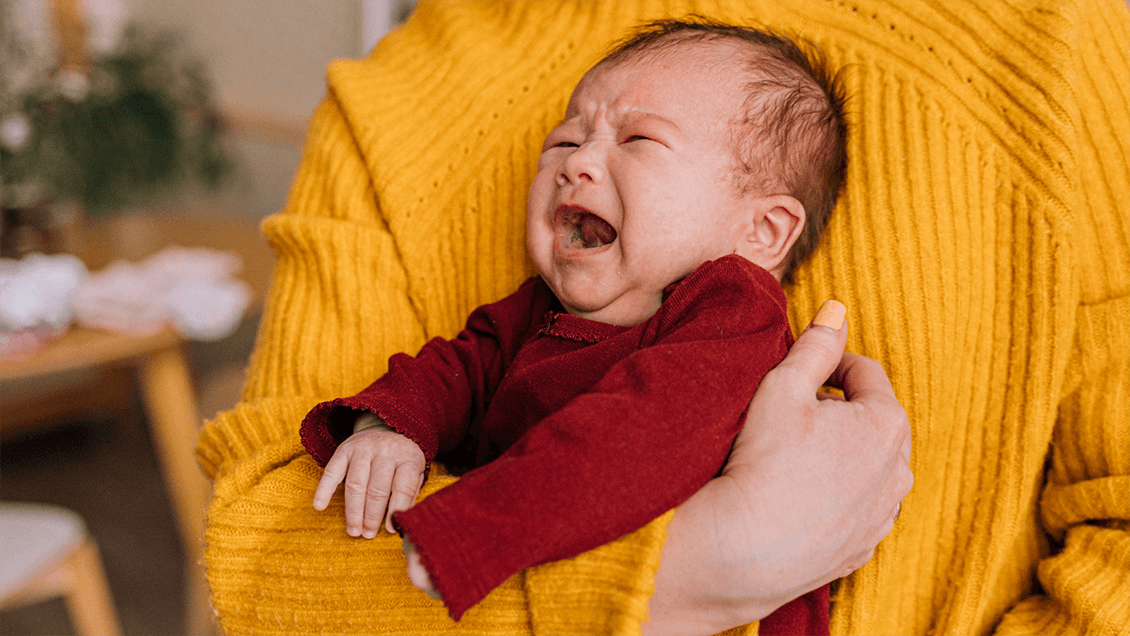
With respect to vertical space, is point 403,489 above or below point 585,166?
below

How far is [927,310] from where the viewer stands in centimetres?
87

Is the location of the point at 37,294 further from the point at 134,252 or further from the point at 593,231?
the point at 593,231

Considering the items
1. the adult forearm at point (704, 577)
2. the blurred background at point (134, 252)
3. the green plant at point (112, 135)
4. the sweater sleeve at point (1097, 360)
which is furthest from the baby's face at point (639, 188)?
the green plant at point (112, 135)

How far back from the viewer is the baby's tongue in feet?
3.01

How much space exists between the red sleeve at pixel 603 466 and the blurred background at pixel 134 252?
958 mm

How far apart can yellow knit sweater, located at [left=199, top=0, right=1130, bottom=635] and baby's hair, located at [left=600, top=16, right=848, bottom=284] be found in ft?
0.09

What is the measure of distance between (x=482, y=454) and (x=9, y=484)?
291 centimetres

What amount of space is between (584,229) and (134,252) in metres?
2.54

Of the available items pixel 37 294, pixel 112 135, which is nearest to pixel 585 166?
pixel 37 294

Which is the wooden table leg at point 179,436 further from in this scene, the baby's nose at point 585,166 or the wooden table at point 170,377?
the baby's nose at point 585,166

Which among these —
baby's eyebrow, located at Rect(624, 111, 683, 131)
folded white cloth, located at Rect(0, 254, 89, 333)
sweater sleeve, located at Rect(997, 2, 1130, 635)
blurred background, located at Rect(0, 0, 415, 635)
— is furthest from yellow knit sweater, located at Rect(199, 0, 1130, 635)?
folded white cloth, located at Rect(0, 254, 89, 333)

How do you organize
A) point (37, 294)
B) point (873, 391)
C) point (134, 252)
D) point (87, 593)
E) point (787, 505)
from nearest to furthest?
point (787, 505)
point (873, 391)
point (87, 593)
point (37, 294)
point (134, 252)

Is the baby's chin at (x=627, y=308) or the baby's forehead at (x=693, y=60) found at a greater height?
the baby's forehead at (x=693, y=60)

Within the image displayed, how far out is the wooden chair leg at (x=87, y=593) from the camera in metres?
1.66
